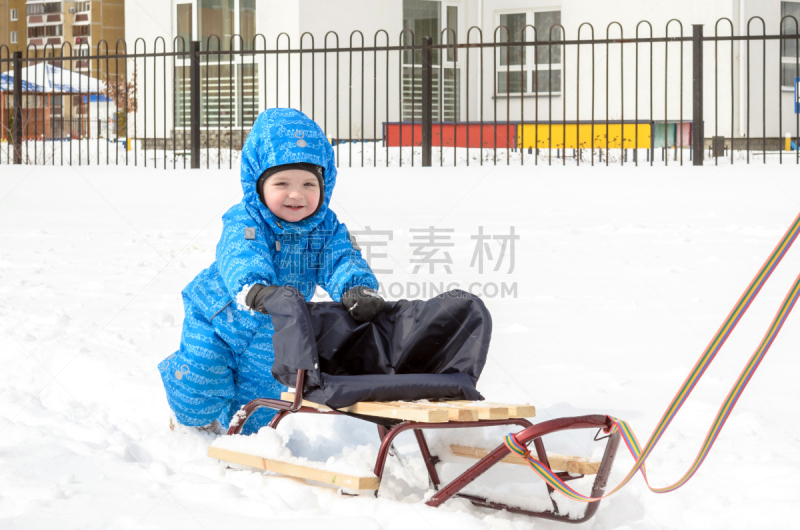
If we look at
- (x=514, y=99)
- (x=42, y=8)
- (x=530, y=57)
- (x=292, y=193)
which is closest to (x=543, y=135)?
(x=514, y=99)

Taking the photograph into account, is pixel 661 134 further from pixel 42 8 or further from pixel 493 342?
pixel 42 8

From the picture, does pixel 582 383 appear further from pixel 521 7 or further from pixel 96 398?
pixel 521 7

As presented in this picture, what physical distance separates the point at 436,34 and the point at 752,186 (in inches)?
379

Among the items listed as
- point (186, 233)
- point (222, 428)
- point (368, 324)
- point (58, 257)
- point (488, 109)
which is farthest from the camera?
point (488, 109)

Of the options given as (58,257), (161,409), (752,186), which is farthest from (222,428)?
(752,186)

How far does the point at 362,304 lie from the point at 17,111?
1164 cm

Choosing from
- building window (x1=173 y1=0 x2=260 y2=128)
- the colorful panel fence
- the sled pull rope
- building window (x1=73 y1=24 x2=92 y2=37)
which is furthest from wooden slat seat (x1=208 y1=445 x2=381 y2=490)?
building window (x1=73 y1=24 x2=92 y2=37)

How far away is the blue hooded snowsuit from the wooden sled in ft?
1.28

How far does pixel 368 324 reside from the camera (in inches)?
112

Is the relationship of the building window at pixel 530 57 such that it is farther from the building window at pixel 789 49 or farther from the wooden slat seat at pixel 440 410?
the wooden slat seat at pixel 440 410

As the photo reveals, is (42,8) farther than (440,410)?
Yes

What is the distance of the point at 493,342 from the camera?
4348 millimetres

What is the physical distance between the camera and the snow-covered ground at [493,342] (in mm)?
2383

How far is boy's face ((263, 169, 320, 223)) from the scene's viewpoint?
292 centimetres
